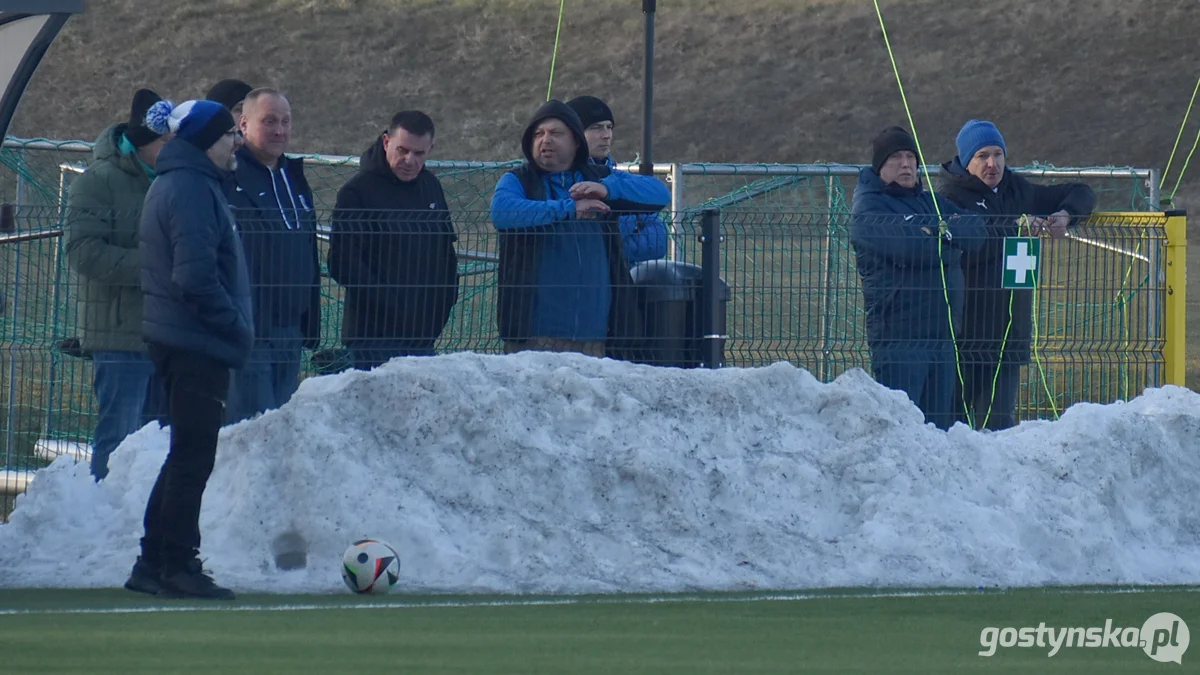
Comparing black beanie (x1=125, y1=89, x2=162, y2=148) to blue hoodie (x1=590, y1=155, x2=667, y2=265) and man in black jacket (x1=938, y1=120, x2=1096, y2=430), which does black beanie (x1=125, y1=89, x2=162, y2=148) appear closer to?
blue hoodie (x1=590, y1=155, x2=667, y2=265)

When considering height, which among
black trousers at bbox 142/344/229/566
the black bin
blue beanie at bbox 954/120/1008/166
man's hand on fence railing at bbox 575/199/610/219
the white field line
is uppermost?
blue beanie at bbox 954/120/1008/166

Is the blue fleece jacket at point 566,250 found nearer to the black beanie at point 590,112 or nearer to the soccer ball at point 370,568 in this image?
the black beanie at point 590,112

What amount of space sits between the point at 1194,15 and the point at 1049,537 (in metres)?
42.4

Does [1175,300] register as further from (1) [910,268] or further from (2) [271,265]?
(2) [271,265]

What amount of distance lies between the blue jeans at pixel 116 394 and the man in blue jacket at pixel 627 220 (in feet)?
8.54

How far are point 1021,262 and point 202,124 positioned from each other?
482cm

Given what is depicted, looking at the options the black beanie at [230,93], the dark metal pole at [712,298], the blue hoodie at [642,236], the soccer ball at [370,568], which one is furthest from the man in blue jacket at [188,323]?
the dark metal pole at [712,298]

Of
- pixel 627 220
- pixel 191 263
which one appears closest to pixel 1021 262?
pixel 627 220

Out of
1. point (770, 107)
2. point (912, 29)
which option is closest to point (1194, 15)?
point (912, 29)

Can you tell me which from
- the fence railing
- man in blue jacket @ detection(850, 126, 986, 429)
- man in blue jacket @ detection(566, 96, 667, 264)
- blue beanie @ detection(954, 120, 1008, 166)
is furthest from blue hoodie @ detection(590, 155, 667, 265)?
blue beanie @ detection(954, 120, 1008, 166)

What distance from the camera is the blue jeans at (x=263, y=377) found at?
32.7 feet

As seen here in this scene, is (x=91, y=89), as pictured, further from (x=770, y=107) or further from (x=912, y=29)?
(x=912, y=29)

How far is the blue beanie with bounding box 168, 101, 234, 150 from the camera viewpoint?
8.45 metres

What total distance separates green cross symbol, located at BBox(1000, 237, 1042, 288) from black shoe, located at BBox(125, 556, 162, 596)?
5076 millimetres
